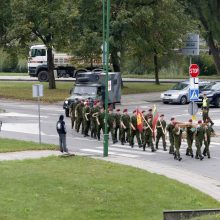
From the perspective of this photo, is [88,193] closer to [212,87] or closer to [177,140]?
[177,140]

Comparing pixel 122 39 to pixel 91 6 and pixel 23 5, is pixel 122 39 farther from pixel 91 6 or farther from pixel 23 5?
pixel 23 5

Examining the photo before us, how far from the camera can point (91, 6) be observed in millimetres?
46000

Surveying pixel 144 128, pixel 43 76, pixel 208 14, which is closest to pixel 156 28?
pixel 43 76

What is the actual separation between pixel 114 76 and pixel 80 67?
23195 millimetres

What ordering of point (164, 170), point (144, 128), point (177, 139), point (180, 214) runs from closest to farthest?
point (180, 214)
point (164, 170)
point (177, 139)
point (144, 128)

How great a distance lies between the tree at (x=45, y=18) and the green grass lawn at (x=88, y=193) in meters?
26.7

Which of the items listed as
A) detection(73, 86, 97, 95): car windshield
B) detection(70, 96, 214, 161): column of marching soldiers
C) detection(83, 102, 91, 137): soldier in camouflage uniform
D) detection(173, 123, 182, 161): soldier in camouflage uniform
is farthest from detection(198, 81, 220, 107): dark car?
detection(173, 123, 182, 161): soldier in camouflage uniform

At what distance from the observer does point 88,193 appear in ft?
51.3

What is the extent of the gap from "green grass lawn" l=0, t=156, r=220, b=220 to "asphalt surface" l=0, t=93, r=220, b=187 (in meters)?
2.62

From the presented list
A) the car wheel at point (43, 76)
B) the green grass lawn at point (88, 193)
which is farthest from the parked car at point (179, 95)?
the green grass lawn at point (88, 193)

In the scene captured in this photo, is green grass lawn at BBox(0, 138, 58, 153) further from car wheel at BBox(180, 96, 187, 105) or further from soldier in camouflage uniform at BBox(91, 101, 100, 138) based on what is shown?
car wheel at BBox(180, 96, 187, 105)

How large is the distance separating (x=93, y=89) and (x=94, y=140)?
10.1 m

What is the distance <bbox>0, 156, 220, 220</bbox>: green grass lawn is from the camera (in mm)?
13836

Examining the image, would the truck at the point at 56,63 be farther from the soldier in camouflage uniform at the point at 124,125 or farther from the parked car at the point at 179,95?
the soldier in camouflage uniform at the point at 124,125
